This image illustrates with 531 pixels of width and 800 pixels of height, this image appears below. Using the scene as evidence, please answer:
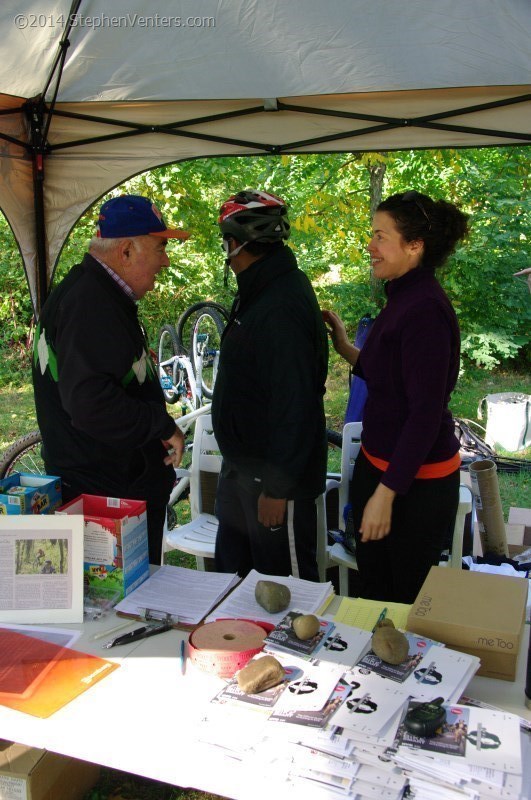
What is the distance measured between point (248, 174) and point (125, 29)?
6239 millimetres

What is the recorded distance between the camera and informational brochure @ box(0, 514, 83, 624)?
1712mm

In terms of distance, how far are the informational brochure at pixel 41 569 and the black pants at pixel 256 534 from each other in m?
0.81

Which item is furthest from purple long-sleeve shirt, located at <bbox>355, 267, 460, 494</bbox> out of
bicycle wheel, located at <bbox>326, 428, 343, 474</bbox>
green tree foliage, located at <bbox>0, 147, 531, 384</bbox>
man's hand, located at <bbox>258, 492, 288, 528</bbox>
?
green tree foliage, located at <bbox>0, 147, 531, 384</bbox>

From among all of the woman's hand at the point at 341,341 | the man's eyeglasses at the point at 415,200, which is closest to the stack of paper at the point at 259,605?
the woman's hand at the point at 341,341

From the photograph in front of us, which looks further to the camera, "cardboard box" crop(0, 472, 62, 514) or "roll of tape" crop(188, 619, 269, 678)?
"cardboard box" crop(0, 472, 62, 514)

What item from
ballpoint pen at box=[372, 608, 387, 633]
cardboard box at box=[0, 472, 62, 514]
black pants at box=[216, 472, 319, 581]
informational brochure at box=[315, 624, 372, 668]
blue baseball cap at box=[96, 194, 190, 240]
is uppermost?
blue baseball cap at box=[96, 194, 190, 240]

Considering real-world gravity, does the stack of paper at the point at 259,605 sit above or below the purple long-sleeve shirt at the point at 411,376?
below

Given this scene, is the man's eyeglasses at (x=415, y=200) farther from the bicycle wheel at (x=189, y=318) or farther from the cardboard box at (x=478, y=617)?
the bicycle wheel at (x=189, y=318)

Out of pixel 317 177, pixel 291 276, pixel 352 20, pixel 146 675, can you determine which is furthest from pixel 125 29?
pixel 317 177

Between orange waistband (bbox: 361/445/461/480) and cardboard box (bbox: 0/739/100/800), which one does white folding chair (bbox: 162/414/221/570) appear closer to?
orange waistband (bbox: 361/445/461/480)

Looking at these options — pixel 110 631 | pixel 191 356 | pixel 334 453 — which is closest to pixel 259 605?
pixel 110 631

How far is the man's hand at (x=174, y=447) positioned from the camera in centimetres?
224

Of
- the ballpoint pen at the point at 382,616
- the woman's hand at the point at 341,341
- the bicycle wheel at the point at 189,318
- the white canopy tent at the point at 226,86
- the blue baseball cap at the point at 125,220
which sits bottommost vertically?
the ballpoint pen at the point at 382,616

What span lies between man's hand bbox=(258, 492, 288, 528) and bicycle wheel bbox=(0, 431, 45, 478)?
6.82 feet
